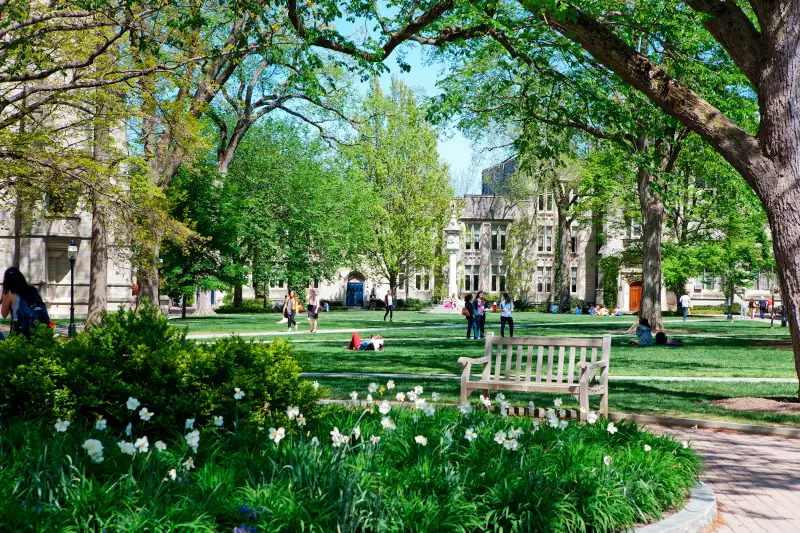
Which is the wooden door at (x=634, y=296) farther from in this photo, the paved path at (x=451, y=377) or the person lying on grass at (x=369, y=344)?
the paved path at (x=451, y=377)

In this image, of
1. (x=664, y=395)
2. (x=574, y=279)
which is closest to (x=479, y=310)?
(x=664, y=395)

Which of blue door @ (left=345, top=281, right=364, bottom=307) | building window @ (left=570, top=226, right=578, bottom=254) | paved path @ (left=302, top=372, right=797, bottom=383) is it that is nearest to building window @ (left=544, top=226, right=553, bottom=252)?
building window @ (left=570, top=226, right=578, bottom=254)

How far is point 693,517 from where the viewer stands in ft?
17.3

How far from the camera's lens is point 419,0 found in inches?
548

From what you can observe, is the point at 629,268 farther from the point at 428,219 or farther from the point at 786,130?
the point at 786,130

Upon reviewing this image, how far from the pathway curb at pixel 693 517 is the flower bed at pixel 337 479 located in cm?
11

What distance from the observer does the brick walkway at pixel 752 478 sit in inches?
222

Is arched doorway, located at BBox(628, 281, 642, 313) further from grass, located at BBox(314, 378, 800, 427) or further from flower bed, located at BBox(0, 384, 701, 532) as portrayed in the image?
flower bed, located at BBox(0, 384, 701, 532)

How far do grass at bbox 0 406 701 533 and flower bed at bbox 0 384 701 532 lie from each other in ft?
0.03

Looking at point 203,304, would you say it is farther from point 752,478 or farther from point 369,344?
point 752,478

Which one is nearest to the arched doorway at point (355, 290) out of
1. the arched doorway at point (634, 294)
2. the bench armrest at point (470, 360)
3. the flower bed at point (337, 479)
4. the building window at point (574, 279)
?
the building window at point (574, 279)

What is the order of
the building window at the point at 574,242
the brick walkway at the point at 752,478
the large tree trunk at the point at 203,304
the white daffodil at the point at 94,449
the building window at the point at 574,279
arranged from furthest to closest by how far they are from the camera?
the building window at the point at 574,242 < the building window at the point at 574,279 < the large tree trunk at the point at 203,304 < the brick walkway at the point at 752,478 < the white daffodil at the point at 94,449

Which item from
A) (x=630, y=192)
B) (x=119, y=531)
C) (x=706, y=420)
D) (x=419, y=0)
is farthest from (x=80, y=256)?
(x=119, y=531)

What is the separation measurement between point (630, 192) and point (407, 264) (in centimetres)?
1932
